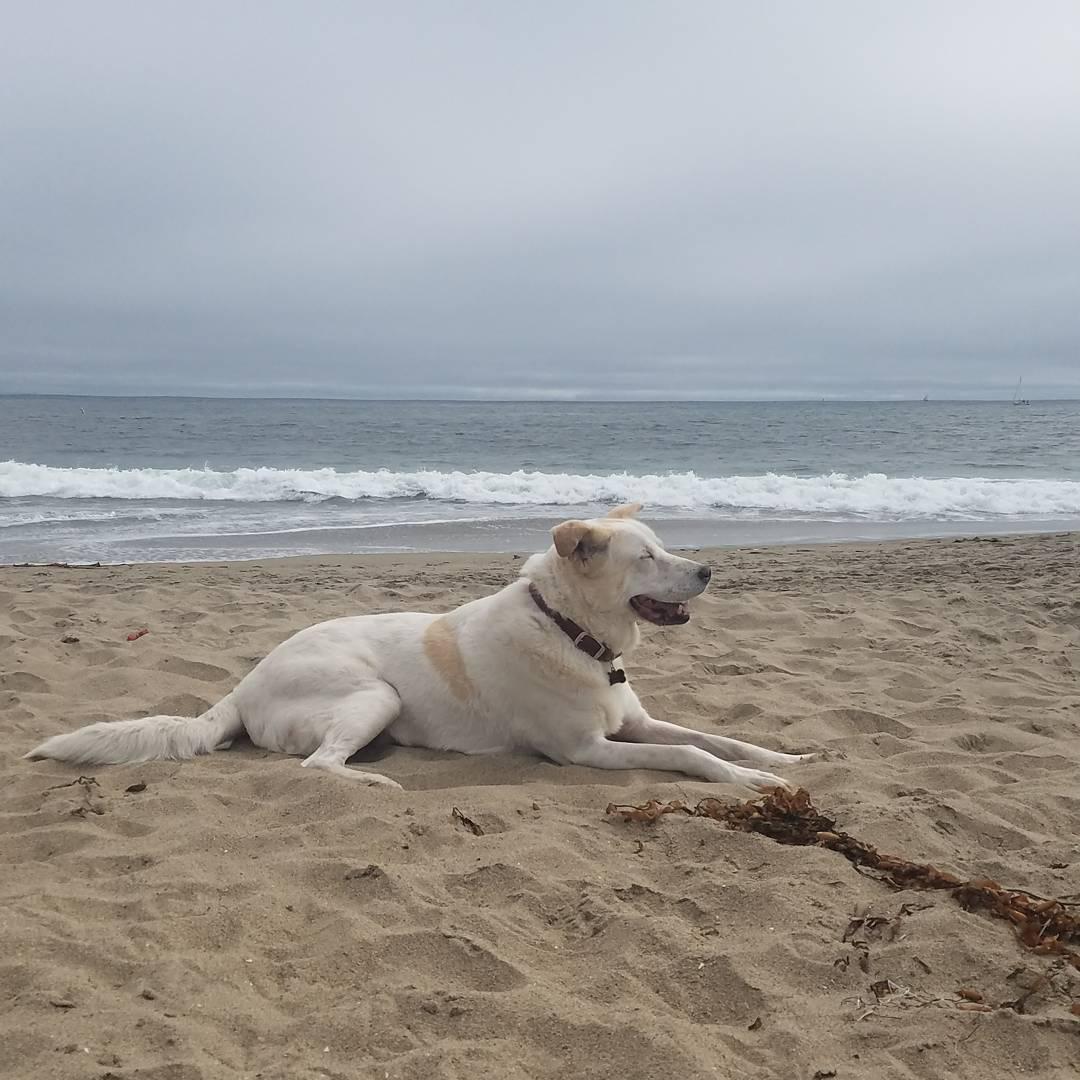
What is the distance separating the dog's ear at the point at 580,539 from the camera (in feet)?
14.3

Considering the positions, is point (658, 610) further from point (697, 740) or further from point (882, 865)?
point (882, 865)

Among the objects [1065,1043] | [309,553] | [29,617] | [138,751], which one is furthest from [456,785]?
[309,553]

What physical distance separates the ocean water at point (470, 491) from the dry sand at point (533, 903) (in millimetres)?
7699

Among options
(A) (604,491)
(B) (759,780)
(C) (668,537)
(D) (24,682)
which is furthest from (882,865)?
(A) (604,491)

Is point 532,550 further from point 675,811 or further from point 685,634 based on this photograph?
point 675,811

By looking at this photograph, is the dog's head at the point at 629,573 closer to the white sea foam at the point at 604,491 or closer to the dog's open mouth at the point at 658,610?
Answer: the dog's open mouth at the point at 658,610

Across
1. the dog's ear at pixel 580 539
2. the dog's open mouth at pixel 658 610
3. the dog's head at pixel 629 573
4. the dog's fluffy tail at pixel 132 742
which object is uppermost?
the dog's ear at pixel 580 539

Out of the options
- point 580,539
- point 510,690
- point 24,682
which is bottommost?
point 24,682

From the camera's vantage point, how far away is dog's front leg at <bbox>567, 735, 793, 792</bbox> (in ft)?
13.4

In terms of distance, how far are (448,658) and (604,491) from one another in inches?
631

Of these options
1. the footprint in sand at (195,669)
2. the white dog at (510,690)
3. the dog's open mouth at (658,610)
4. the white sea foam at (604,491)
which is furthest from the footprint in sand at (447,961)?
the white sea foam at (604,491)

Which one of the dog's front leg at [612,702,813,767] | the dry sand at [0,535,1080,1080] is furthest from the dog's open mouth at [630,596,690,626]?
the dry sand at [0,535,1080,1080]

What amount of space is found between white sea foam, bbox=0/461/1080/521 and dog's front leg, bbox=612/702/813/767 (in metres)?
12.8

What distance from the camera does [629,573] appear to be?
14.6 feet
